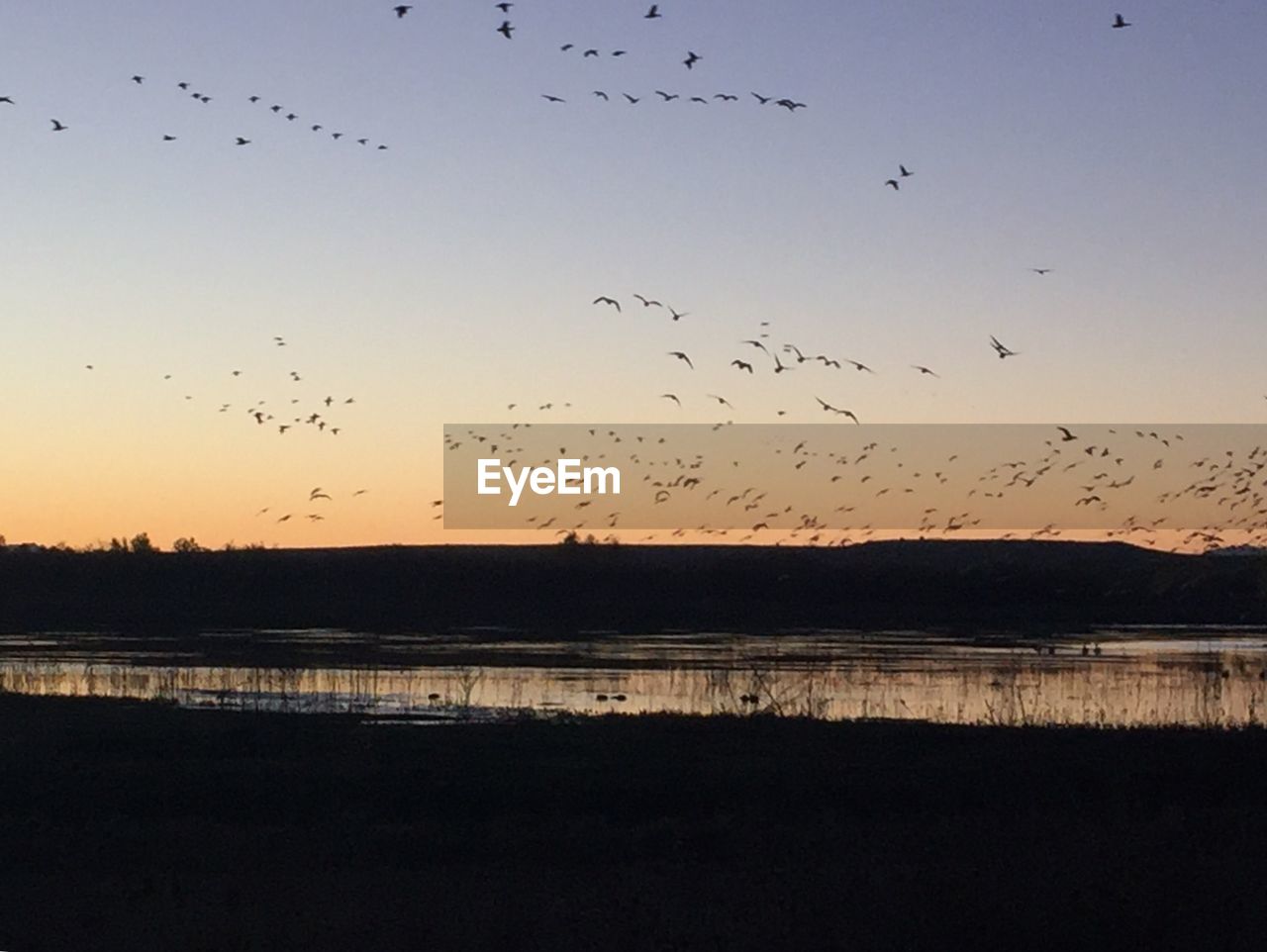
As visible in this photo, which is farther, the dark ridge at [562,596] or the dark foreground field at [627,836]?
the dark ridge at [562,596]

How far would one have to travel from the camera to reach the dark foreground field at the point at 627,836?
13820mm

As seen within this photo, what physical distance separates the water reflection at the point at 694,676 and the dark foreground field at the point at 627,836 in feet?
22.6

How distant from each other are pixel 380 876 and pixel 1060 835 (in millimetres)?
7244

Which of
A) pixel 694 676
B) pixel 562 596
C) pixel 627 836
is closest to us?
pixel 627 836

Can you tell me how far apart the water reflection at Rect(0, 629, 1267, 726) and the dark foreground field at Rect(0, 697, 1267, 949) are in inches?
271

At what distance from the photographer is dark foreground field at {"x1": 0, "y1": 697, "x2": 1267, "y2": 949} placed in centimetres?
1382

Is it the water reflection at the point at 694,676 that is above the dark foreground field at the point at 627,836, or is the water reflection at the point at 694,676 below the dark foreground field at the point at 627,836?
above

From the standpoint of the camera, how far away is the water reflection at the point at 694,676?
1513 inches

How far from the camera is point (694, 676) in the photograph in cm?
4866

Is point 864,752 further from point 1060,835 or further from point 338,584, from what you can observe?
point 338,584

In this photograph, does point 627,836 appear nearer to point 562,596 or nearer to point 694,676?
point 694,676

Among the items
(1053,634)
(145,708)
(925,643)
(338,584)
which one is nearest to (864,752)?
(145,708)

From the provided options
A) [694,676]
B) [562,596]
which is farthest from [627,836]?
[562,596]

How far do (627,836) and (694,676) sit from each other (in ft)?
96.4
